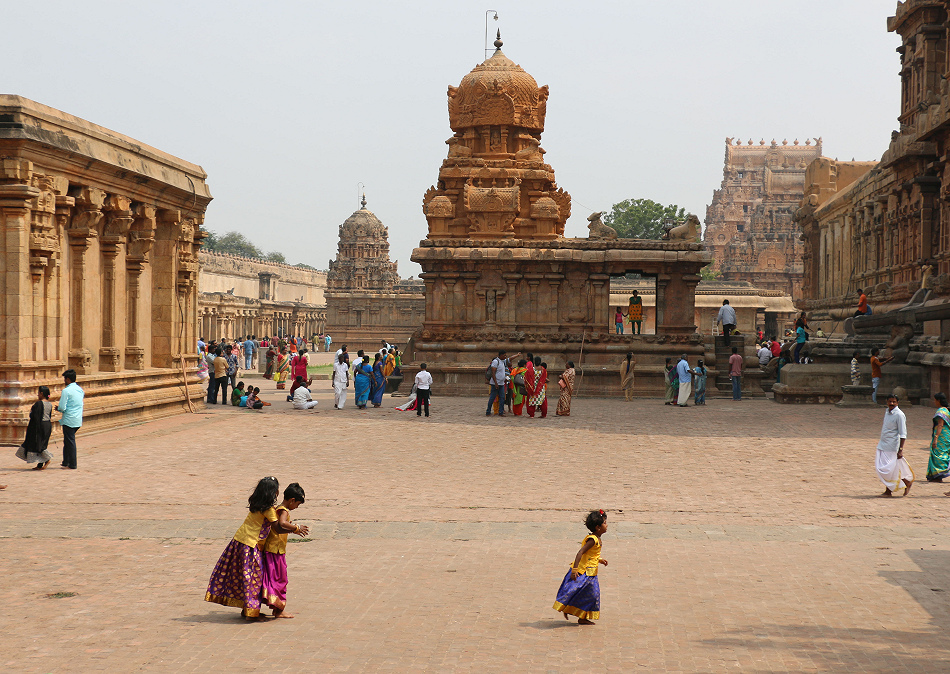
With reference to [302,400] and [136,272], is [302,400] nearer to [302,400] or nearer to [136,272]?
[302,400]

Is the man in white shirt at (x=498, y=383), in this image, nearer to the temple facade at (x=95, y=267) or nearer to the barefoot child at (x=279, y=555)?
the temple facade at (x=95, y=267)

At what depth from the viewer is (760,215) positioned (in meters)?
87.8

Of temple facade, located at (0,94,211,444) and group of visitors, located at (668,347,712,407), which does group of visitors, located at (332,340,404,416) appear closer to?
temple facade, located at (0,94,211,444)

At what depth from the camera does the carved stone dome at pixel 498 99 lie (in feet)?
104

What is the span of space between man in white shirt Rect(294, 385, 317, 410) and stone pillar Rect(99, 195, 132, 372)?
4.96 m

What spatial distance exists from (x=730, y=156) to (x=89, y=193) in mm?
105027

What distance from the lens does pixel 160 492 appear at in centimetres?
1177

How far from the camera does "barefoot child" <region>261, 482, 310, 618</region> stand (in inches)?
277

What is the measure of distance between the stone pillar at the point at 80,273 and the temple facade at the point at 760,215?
6764 centimetres

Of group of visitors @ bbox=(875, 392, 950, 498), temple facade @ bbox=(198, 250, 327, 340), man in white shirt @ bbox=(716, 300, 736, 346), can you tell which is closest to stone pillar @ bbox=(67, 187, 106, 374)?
group of visitors @ bbox=(875, 392, 950, 498)

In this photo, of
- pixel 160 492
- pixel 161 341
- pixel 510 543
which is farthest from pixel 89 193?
pixel 510 543

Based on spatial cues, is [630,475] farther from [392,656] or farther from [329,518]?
[392,656]

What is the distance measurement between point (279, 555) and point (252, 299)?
65367 millimetres

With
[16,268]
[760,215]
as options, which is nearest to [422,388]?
[16,268]
